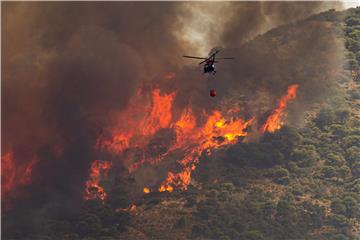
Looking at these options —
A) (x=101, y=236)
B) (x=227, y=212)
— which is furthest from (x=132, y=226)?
(x=227, y=212)

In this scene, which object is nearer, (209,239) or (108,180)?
(209,239)

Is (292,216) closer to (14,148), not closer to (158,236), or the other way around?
(158,236)

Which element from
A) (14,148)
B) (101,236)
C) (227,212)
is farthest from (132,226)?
(14,148)

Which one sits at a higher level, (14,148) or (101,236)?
(14,148)

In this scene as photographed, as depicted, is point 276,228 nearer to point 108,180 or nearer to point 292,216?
point 292,216

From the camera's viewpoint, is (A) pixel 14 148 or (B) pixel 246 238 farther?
(A) pixel 14 148

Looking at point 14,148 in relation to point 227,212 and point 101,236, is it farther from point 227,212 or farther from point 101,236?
point 227,212

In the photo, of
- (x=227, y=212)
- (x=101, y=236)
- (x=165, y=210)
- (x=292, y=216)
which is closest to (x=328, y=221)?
(x=292, y=216)

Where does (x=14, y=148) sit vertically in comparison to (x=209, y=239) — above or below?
above
